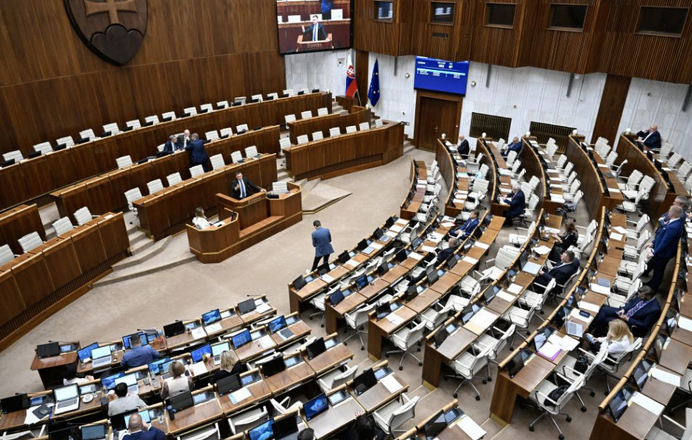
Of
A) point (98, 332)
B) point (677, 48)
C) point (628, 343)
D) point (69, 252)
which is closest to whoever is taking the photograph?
point (628, 343)

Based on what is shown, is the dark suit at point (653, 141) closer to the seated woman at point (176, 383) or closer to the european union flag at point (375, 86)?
the european union flag at point (375, 86)

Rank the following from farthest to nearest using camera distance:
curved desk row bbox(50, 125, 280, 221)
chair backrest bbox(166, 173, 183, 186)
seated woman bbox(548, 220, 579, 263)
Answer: chair backrest bbox(166, 173, 183, 186) → curved desk row bbox(50, 125, 280, 221) → seated woman bbox(548, 220, 579, 263)

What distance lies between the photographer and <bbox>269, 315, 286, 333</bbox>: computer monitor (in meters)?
7.29

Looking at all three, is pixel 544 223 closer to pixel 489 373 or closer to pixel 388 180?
pixel 489 373

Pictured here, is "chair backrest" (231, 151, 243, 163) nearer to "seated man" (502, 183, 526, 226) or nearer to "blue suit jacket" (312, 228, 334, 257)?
"blue suit jacket" (312, 228, 334, 257)

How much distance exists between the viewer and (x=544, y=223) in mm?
10156

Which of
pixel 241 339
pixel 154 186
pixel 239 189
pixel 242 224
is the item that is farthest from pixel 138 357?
pixel 154 186

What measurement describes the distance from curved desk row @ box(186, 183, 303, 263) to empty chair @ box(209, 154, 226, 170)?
1.72 meters

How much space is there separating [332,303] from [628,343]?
4.31 meters


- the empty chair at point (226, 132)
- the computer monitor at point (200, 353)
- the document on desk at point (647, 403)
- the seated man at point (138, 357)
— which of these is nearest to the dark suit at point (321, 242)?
the computer monitor at point (200, 353)

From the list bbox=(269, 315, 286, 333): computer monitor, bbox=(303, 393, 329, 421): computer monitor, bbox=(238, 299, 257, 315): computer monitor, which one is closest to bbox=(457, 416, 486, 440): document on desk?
bbox=(303, 393, 329, 421): computer monitor

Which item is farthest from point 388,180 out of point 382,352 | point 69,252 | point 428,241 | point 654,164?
point 69,252

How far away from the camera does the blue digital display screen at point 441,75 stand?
16.6 meters

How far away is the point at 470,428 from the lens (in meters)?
5.48
